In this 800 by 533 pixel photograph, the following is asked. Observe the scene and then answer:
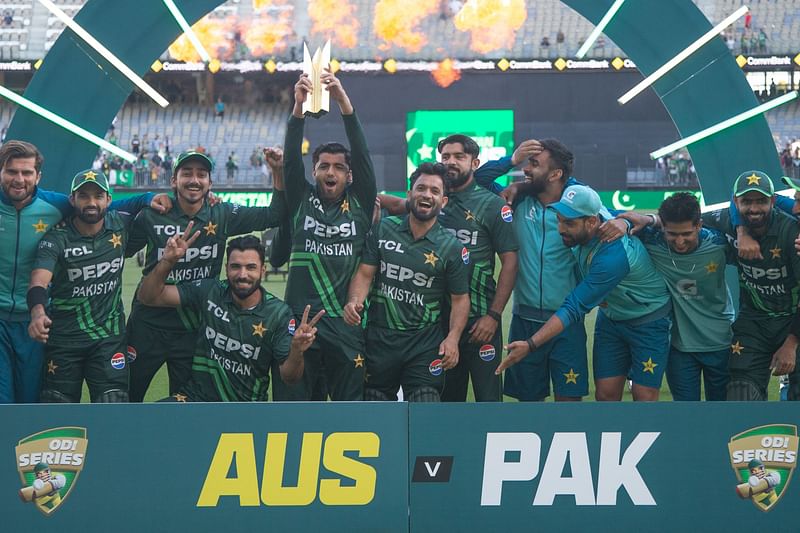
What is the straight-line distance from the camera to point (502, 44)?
3497 centimetres

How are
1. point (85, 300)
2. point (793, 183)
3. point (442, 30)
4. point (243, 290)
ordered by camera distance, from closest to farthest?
point (243, 290)
point (85, 300)
point (793, 183)
point (442, 30)

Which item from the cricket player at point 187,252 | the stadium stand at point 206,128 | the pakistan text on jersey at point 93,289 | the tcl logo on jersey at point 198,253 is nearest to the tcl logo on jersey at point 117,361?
the cricket player at point 187,252

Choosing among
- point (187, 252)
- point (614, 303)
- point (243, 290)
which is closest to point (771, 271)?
point (614, 303)

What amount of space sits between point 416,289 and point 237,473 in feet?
5.55

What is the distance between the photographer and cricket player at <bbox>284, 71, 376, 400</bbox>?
20.0 ft

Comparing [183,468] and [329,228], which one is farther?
[329,228]

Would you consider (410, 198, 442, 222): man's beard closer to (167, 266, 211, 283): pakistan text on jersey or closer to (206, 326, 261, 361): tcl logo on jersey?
(206, 326, 261, 361): tcl logo on jersey

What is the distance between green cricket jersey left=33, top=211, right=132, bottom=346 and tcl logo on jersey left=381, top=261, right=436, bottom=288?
1.68 metres

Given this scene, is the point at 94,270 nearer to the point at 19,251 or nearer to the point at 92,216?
the point at 92,216

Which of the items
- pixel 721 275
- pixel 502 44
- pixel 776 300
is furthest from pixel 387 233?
pixel 502 44

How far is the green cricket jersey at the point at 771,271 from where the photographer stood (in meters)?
6.26

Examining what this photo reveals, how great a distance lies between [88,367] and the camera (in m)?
6.16

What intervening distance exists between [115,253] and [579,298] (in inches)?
111

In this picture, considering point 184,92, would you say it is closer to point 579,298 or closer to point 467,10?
point 467,10
